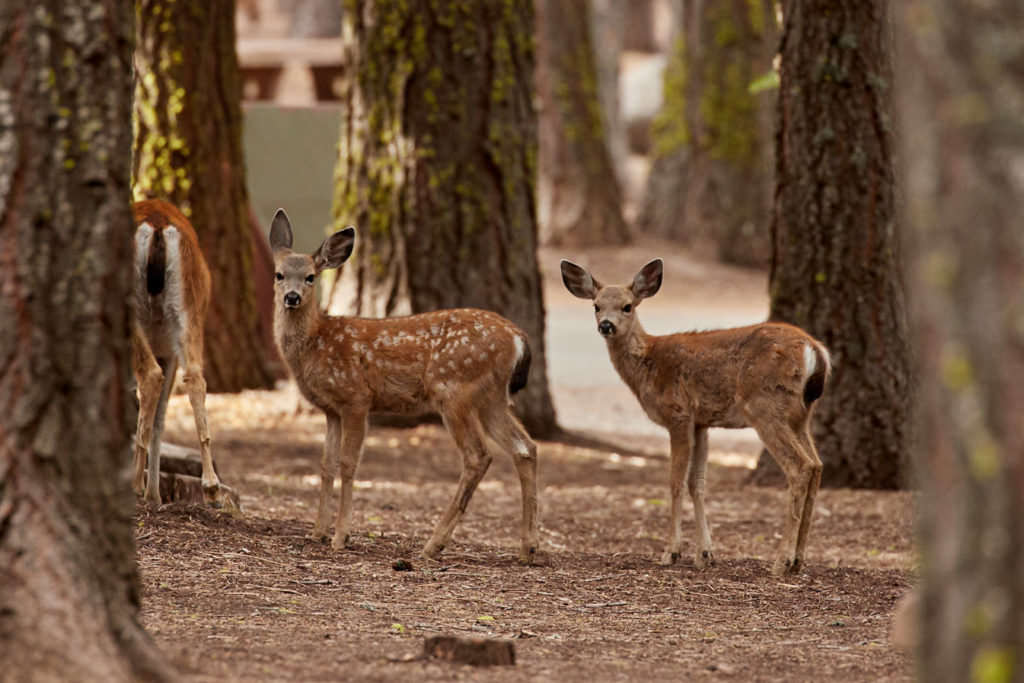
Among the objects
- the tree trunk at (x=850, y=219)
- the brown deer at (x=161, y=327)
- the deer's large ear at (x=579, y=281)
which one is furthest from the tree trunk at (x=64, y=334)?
the tree trunk at (x=850, y=219)

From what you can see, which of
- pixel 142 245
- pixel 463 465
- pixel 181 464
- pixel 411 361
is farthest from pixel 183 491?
pixel 463 465

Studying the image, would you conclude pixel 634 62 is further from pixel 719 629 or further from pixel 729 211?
pixel 719 629

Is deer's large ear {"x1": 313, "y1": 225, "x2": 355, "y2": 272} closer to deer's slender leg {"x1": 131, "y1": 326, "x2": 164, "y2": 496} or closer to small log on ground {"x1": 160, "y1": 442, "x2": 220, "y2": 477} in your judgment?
deer's slender leg {"x1": 131, "y1": 326, "x2": 164, "y2": 496}

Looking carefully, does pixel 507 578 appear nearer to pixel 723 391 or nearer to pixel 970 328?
pixel 723 391

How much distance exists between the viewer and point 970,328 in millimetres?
3230

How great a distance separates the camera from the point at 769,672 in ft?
18.1

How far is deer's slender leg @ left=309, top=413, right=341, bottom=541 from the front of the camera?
7910 millimetres

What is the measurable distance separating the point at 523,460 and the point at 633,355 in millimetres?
1048

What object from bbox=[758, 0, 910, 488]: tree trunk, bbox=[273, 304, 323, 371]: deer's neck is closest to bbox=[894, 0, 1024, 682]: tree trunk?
bbox=[273, 304, 323, 371]: deer's neck

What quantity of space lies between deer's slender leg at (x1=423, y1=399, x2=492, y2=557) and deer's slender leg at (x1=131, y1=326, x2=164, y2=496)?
5.05 ft

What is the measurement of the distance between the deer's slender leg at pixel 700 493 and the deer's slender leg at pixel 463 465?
3.98 ft

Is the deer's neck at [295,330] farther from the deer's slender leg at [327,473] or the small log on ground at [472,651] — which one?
the small log on ground at [472,651]

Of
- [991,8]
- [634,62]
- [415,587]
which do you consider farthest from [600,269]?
[634,62]

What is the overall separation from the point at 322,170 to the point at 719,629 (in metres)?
14.1
